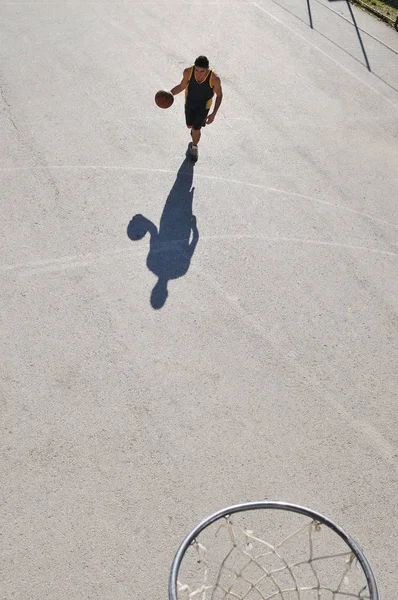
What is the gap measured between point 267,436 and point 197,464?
0.86 metres

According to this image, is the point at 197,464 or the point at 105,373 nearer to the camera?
the point at 197,464

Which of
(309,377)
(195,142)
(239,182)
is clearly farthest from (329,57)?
(309,377)

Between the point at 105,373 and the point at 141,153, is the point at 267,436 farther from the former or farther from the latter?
the point at 141,153

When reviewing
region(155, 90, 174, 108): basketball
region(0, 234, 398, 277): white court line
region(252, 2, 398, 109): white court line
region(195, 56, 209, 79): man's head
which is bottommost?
region(0, 234, 398, 277): white court line

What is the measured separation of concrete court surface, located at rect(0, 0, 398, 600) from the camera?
6609mm

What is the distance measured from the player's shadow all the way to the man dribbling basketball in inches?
40.8

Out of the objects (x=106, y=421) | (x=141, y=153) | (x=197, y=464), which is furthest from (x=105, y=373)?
(x=141, y=153)

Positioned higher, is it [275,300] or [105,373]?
[275,300]

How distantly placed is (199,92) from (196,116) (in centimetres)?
38

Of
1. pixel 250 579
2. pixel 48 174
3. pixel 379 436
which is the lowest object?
pixel 48 174

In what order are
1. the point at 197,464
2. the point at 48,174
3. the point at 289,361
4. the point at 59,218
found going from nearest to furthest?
the point at 197,464
the point at 289,361
the point at 59,218
the point at 48,174

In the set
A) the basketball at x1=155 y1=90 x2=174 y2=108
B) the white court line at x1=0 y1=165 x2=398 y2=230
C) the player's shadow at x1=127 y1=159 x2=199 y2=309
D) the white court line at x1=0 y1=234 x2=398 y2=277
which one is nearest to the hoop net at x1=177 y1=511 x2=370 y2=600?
the player's shadow at x1=127 y1=159 x2=199 y2=309

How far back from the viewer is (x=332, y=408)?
7816mm

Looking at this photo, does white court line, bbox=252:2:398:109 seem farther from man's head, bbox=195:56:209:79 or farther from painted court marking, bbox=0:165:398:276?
man's head, bbox=195:56:209:79
